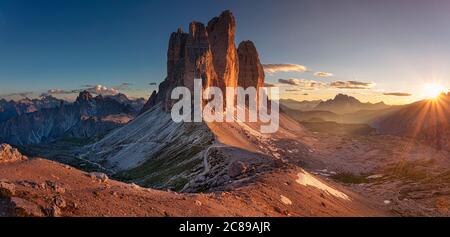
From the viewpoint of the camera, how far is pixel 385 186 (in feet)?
426

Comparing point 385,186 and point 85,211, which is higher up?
point 85,211

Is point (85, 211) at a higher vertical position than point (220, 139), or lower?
higher

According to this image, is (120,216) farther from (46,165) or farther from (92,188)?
(46,165)

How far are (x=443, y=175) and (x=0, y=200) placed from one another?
144382 millimetres

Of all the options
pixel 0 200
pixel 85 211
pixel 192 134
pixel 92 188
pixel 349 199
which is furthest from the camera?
pixel 192 134

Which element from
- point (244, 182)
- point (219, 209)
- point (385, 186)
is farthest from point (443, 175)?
point (219, 209)
